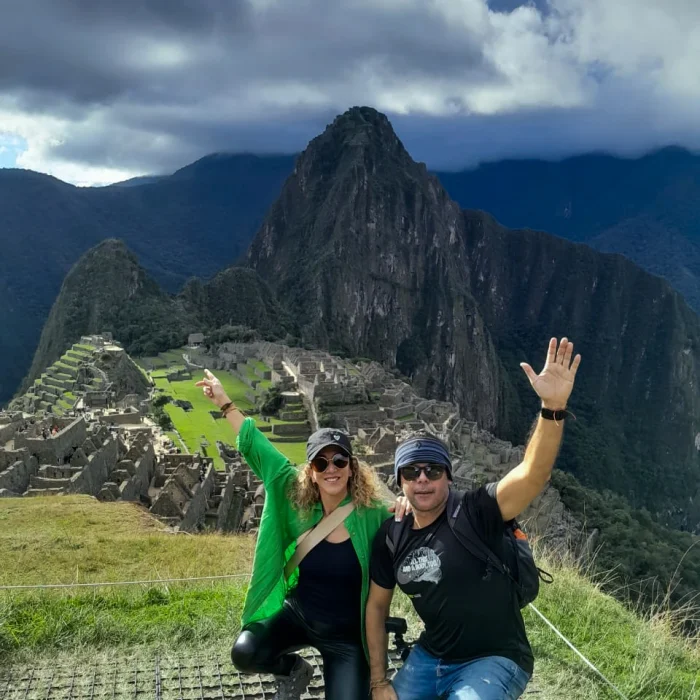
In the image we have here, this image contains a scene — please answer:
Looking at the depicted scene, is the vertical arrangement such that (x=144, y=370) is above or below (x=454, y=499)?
below

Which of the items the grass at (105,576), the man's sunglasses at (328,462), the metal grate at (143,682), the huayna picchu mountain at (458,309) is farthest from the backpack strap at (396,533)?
the huayna picchu mountain at (458,309)

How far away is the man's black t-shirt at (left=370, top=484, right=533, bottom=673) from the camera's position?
10.2 feet

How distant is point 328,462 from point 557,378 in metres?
1.25

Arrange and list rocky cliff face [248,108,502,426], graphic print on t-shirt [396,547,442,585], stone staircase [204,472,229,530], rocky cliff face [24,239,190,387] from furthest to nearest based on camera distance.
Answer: rocky cliff face [248,108,502,426], rocky cliff face [24,239,190,387], stone staircase [204,472,229,530], graphic print on t-shirt [396,547,442,585]

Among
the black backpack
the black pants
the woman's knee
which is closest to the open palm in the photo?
the black backpack

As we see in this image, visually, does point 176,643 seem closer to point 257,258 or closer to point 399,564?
point 399,564

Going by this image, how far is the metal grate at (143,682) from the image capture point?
3.93 m

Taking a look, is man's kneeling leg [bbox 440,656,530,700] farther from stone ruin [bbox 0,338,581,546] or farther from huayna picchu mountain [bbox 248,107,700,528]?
huayna picchu mountain [bbox 248,107,700,528]

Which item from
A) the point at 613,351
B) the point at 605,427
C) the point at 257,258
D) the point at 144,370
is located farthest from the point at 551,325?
the point at 144,370

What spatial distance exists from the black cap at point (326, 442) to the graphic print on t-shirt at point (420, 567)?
0.68 m

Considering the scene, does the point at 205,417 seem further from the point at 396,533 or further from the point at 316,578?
the point at 396,533

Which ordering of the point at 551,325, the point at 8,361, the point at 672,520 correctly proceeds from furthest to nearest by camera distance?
the point at 551,325, the point at 8,361, the point at 672,520

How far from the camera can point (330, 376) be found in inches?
1465

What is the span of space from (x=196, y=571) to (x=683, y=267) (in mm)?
205454
